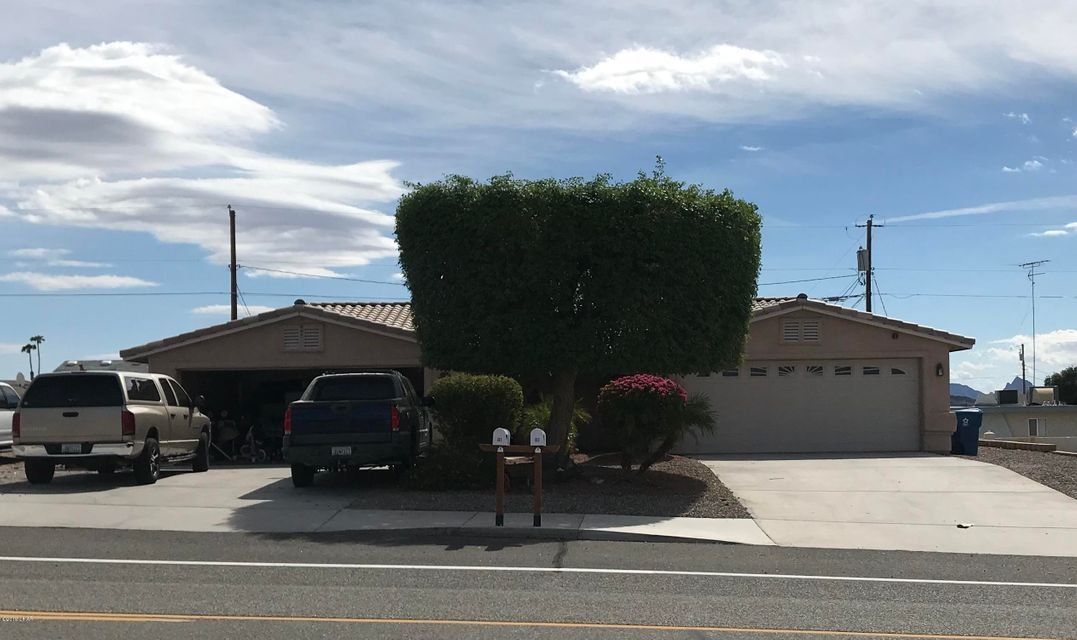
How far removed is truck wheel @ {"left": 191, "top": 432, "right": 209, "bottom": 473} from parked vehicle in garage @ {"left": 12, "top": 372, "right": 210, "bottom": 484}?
7.08 feet

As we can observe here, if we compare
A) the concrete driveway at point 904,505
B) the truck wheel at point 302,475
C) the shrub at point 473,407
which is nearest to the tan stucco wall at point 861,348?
the concrete driveway at point 904,505

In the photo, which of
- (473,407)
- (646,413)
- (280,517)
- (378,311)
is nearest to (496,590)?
(280,517)

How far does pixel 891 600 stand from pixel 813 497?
7124mm

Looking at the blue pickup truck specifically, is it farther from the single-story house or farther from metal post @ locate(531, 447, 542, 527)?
the single-story house

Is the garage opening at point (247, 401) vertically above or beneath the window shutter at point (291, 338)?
beneath

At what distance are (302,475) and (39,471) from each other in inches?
165

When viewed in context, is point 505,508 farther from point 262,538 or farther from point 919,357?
point 919,357

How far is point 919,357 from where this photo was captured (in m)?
22.8

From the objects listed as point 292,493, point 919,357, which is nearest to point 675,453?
point 919,357

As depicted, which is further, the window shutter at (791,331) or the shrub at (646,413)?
the window shutter at (791,331)

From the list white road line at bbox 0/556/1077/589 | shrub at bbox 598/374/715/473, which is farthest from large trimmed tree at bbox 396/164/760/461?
white road line at bbox 0/556/1077/589

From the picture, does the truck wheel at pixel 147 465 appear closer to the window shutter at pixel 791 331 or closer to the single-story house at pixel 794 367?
the single-story house at pixel 794 367

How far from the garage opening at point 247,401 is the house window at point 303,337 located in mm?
938

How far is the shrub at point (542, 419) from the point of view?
61.9 feet
